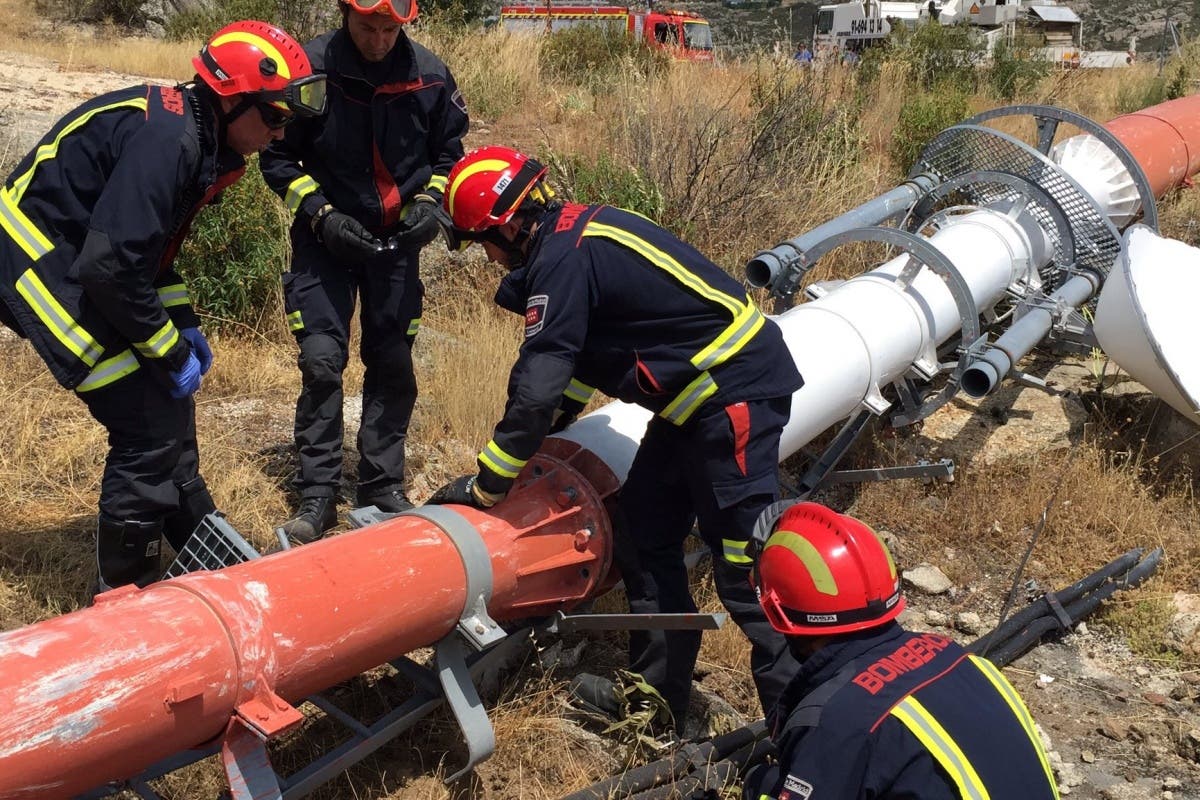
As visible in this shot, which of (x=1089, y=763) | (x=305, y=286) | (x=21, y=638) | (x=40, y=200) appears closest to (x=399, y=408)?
(x=305, y=286)

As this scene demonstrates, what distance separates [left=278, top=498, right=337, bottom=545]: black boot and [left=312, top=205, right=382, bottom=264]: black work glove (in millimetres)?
950

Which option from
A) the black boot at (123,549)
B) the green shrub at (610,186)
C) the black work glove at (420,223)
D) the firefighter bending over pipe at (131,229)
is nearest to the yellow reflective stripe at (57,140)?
the firefighter bending over pipe at (131,229)

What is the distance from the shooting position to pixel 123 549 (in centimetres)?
347

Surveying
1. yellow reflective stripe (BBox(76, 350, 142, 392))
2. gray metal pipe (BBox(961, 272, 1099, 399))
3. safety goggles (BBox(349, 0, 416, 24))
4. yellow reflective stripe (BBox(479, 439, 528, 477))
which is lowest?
gray metal pipe (BBox(961, 272, 1099, 399))

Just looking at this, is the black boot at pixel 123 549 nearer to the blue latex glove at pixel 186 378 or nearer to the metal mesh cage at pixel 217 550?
the metal mesh cage at pixel 217 550

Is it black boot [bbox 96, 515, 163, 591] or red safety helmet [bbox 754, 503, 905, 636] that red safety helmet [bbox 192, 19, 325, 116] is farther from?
red safety helmet [bbox 754, 503, 905, 636]

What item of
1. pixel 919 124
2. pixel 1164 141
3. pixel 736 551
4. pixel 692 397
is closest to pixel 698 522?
pixel 736 551

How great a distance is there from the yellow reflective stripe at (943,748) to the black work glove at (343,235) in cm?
275

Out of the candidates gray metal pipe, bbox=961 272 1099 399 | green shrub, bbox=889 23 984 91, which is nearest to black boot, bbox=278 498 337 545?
gray metal pipe, bbox=961 272 1099 399

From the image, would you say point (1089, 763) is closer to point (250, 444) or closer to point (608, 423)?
point (608, 423)

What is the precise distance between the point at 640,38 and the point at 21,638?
10955 millimetres

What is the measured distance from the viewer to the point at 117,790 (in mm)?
2748

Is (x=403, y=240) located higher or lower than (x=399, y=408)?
higher

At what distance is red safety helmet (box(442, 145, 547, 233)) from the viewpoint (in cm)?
322
